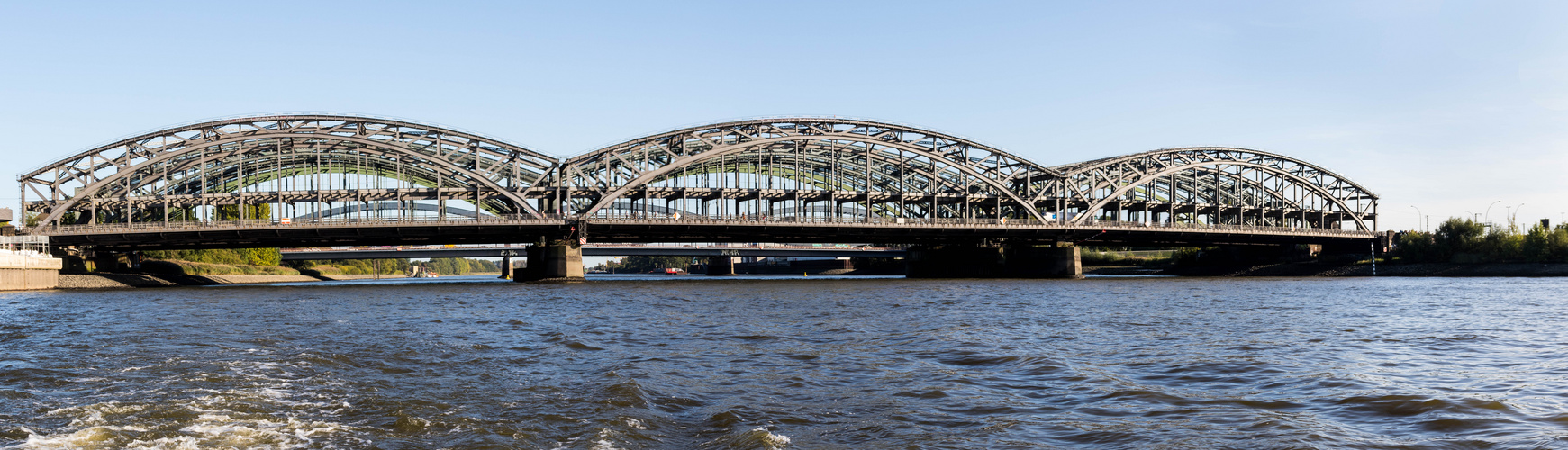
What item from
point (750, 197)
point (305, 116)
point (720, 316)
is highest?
point (305, 116)

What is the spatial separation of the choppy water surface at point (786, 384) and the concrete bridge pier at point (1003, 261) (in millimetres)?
82307

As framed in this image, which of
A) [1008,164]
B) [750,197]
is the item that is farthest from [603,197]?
[1008,164]

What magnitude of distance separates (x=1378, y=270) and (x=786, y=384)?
129m

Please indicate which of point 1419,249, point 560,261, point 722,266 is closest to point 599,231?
point 560,261

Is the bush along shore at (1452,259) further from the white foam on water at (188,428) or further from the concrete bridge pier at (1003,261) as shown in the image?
the white foam on water at (188,428)

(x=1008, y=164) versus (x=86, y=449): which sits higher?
(x=1008, y=164)

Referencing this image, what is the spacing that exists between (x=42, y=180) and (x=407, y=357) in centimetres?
10551

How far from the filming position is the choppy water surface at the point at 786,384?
11219 millimetres

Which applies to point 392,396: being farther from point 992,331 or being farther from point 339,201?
point 339,201

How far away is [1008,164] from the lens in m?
126

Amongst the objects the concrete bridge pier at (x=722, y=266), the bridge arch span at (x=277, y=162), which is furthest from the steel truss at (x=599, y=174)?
the concrete bridge pier at (x=722, y=266)

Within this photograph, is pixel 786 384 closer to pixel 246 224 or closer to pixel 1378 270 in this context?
pixel 246 224

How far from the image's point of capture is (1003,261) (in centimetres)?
12181

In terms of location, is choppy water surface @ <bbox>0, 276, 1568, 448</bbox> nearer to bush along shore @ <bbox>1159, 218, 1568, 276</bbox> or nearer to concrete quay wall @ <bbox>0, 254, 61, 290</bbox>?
concrete quay wall @ <bbox>0, 254, 61, 290</bbox>
